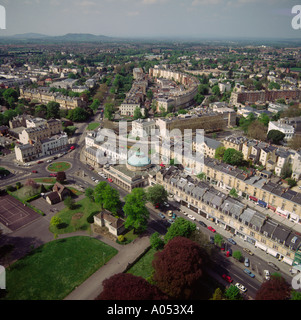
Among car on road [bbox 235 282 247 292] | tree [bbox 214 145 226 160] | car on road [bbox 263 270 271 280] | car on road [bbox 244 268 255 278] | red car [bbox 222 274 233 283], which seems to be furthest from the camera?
tree [bbox 214 145 226 160]

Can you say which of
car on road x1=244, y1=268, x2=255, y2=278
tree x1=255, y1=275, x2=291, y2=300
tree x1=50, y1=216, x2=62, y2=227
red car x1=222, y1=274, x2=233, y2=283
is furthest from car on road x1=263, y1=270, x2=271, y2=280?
tree x1=50, y1=216, x2=62, y2=227

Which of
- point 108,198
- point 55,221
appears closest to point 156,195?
point 108,198

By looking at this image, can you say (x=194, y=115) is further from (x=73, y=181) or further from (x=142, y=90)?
(x=142, y=90)

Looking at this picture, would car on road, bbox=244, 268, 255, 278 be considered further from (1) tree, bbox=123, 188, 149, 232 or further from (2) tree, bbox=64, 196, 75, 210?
(2) tree, bbox=64, 196, 75, 210

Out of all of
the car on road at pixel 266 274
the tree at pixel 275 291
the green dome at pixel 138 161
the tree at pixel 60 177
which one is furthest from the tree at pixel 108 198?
the tree at pixel 275 291

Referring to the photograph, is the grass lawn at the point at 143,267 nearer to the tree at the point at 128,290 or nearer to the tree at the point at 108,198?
the tree at the point at 128,290
